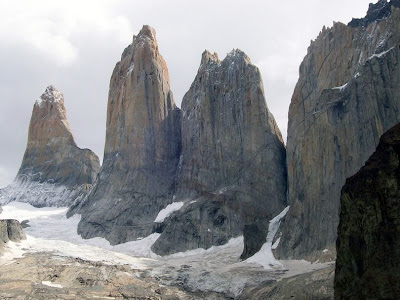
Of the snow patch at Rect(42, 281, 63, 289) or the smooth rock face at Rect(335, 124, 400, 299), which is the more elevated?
the smooth rock face at Rect(335, 124, 400, 299)

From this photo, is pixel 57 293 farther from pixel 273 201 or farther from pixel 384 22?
pixel 384 22

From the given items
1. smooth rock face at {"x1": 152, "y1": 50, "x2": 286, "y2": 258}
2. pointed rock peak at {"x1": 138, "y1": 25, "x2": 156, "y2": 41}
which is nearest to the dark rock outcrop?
smooth rock face at {"x1": 152, "y1": 50, "x2": 286, "y2": 258}

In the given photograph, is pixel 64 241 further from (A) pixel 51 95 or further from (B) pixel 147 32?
(A) pixel 51 95

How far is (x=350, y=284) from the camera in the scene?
58.9ft

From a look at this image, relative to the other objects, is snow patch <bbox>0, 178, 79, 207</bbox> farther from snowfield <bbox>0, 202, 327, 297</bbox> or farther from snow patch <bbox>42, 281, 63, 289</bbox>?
snow patch <bbox>42, 281, 63, 289</bbox>

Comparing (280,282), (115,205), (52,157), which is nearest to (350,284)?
(280,282)

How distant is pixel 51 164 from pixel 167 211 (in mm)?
46060

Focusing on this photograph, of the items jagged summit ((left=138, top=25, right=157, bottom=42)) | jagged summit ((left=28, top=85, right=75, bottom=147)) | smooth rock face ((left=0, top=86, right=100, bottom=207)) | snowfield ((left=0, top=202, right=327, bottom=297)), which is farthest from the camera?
jagged summit ((left=28, top=85, right=75, bottom=147))

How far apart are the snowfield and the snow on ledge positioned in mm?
227

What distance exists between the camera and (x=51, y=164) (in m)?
122

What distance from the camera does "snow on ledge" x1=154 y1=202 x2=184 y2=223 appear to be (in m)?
84.9

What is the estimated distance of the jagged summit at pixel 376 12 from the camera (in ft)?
217

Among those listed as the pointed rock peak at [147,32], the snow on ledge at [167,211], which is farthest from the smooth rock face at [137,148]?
the snow on ledge at [167,211]

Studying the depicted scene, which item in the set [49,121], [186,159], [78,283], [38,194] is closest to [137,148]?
[186,159]
